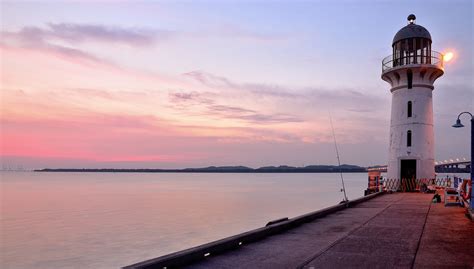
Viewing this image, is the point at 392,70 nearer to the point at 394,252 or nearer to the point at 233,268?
the point at 394,252

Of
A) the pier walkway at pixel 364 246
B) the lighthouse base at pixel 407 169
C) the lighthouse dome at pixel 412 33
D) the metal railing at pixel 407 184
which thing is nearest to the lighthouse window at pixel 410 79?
the lighthouse dome at pixel 412 33

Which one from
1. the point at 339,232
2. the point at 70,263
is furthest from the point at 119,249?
the point at 339,232

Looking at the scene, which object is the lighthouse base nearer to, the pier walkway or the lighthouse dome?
the lighthouse dome

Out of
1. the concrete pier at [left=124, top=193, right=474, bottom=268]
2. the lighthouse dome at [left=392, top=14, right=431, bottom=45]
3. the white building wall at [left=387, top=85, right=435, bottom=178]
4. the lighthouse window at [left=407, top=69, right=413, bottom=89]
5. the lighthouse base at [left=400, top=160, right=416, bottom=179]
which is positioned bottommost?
the concrete pier at [left=124, top=193, right=474, bottom=268]

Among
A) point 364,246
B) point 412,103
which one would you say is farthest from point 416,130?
point 364,246

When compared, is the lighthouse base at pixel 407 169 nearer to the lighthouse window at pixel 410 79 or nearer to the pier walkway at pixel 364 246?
the lighthouse window at pixel 410 79

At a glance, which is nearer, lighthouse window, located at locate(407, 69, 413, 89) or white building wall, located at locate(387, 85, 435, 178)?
white building wall, located at locate(387, 85, 435, 178)

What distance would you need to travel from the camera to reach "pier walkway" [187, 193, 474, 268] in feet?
23.2

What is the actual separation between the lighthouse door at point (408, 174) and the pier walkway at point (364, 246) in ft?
51.5

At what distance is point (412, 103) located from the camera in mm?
27891

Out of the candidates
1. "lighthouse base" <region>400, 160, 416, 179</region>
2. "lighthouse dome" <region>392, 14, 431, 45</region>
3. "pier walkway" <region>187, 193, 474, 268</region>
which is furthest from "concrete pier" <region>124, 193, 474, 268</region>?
"lighthouse dome" <region>392, 14, 431, 45</region>

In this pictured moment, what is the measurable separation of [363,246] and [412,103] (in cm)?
2193

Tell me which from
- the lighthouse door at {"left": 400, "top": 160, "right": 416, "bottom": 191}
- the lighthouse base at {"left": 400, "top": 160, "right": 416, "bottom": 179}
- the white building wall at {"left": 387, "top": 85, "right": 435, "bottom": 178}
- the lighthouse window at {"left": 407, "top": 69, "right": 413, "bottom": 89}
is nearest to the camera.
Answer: the white building wall at {"left": 387, "top": 85, "right": 435, "bottom": 178}

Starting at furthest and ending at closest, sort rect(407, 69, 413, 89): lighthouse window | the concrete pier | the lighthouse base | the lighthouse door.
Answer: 1. the lighthouse base
2. rect(407, 69, 413, 89): lighthouse window
3. the lighthouse door
4. the concrete pier
